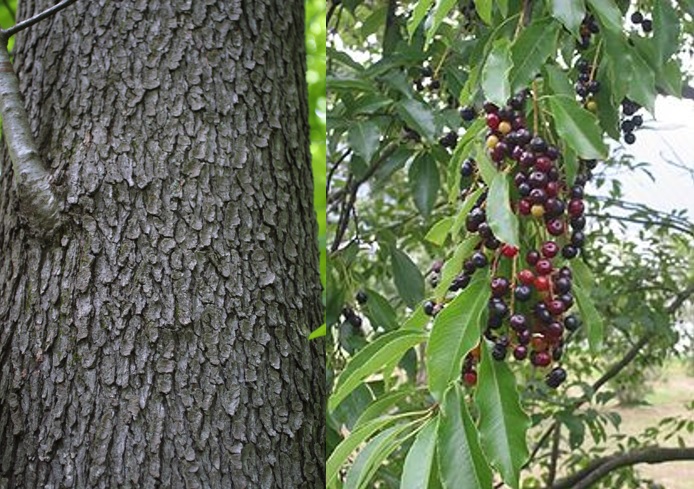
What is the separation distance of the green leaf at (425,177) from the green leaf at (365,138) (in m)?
0.10

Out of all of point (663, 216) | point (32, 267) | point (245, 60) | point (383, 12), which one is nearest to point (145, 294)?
point (32, 267)

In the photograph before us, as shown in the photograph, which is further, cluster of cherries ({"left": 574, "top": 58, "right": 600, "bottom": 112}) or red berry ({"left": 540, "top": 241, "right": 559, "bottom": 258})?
cluster of cherries ({"left": 574, "top": 58, "right": 600, "bottom": 112})

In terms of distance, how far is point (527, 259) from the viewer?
23.8 inches

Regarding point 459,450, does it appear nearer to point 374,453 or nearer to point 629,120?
point 374,453

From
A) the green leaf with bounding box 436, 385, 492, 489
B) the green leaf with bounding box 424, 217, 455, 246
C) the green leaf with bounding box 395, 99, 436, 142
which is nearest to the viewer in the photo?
the green leaf with bounding box 436, 385, 492, 489

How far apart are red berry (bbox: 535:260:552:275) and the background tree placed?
0.02 meters

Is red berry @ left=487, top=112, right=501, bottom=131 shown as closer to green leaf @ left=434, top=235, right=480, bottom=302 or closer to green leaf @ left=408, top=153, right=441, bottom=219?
green leaf @ left=434, top=235, right=480, bottom=302

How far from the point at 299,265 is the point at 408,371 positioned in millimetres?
379

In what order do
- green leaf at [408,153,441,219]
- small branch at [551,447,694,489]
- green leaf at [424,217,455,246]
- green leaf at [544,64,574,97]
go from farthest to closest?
1. small branch at [551,447,694,489]
2. green leaf at [408,153,441,219]
3. green leaf at [424,217,455,246]
4. green leaf at [544,64,574,97]

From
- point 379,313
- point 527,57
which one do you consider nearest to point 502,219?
point 527,57

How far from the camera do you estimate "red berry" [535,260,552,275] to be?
59 centimetres

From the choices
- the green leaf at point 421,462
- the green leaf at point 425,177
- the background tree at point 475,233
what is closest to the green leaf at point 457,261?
the background tree at point 475,233

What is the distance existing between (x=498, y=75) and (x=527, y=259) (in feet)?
0.40

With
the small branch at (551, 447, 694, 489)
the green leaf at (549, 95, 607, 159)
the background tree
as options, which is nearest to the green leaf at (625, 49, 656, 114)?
the background tree
